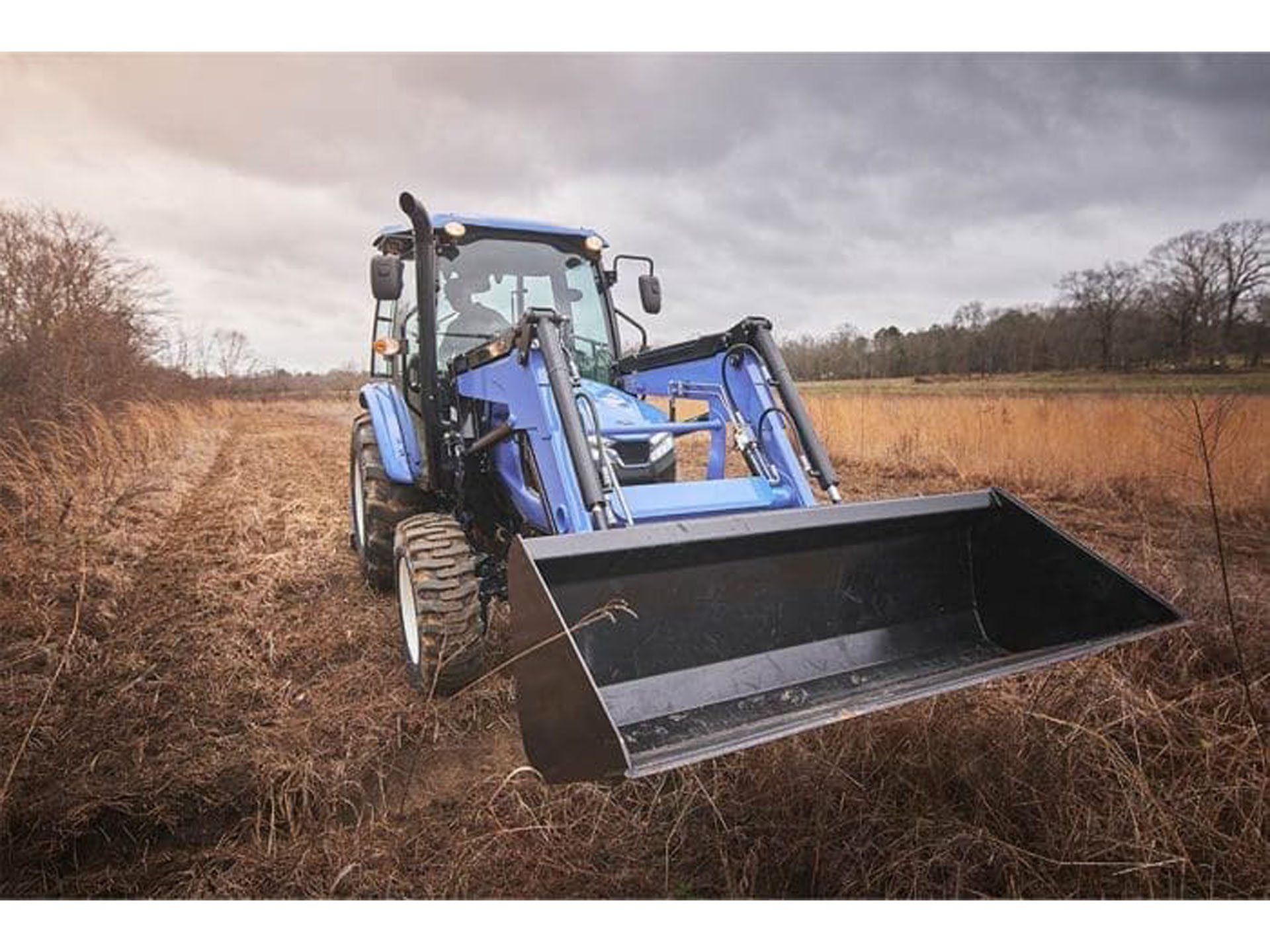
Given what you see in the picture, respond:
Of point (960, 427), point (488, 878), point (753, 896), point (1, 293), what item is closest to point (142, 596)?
point (1, 293)

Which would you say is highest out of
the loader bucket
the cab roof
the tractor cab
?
the cab roof

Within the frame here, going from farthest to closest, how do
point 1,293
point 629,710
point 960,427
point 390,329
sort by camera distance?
point 960,427 → point 390,329 → point 1,293 → point 629,710

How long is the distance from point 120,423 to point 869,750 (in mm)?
4671

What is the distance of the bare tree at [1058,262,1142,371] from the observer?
10.1 feet

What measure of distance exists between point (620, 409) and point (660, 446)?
0.25 metres

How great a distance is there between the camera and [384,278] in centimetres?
295

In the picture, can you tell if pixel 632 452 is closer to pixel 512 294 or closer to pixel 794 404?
pixel 794 404

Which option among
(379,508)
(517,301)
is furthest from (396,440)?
(517,301)

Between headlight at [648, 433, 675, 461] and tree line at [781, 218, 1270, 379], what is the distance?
0.66 metres

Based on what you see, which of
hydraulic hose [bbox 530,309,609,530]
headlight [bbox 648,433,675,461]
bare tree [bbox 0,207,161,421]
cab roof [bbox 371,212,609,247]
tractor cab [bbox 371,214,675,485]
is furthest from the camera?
cab roof [bbox 371,212,609,247]

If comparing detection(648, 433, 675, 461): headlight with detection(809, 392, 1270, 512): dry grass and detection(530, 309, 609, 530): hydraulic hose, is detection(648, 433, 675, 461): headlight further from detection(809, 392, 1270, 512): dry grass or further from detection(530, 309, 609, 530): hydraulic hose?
detection(809, 392, 1270, 512): dry grass

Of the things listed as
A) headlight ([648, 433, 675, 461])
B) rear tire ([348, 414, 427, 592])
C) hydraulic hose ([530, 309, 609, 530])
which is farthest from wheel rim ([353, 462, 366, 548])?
hydraulic hose ([530, 309, 609, 530])

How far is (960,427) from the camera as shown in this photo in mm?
6727

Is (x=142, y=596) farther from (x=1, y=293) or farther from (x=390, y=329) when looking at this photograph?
(x=390, y=329)
